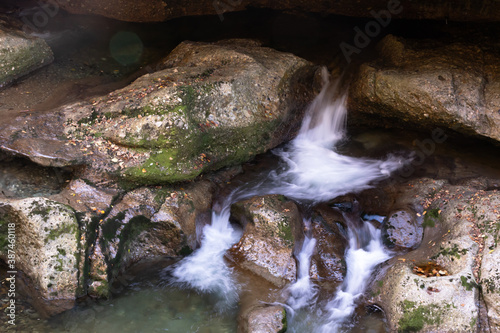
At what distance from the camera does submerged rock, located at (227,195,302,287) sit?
17.4 ft

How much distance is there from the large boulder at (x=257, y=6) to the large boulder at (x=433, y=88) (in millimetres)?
1848

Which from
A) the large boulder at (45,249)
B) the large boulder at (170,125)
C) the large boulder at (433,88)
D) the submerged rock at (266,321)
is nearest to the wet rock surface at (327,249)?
the submerged rock at (266,321)

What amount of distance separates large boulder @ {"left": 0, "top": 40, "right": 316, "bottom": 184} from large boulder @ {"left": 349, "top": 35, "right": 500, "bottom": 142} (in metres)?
1.46

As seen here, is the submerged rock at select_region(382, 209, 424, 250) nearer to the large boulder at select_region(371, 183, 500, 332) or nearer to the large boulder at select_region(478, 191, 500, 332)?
the large boulder at select_region(371, 183, 500, 332)

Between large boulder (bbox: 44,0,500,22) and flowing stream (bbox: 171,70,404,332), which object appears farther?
large boulder (bbox: 44,0,500,22)

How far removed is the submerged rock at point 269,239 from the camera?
5289 millimetres

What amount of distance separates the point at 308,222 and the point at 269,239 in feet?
2.26

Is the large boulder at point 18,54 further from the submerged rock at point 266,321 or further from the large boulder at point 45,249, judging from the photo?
the submerged rock at point 266,321

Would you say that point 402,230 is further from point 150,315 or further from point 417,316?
point 150,315

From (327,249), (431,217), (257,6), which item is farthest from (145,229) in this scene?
(257,6)

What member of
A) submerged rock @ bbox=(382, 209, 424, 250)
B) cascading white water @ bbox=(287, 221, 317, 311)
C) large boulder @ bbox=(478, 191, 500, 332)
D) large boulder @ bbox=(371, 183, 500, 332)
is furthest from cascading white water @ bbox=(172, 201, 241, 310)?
large boulder @ bbox=(478, 191, 500, 332)

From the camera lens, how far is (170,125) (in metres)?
5.46

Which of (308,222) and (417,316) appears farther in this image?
(308,222)

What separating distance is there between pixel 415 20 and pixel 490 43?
2.32 meters
